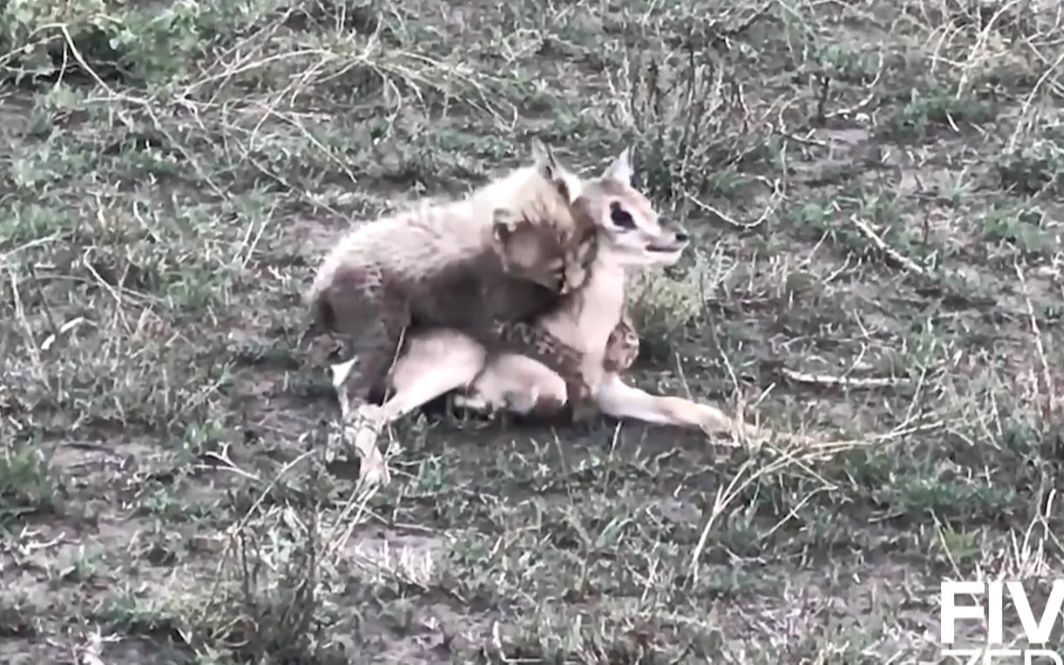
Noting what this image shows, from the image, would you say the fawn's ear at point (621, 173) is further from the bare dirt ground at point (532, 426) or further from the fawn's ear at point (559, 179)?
the bare dirt ground at point (532, 426)

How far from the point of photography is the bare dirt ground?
199 inches

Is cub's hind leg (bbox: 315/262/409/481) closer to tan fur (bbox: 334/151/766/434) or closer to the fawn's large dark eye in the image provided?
tan fur (bbox: 334/151/766/434)

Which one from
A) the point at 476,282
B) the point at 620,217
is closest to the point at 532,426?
the point at 476,282

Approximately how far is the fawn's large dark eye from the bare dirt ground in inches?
18.2

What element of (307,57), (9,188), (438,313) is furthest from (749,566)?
(307,57)

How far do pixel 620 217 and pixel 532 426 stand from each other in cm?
66

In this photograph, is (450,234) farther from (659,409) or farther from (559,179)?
(659,409)

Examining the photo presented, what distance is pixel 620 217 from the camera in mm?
6113

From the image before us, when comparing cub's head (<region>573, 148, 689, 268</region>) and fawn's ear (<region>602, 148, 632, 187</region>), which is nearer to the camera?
cub's head (<region>573, 148, 689, 268</region>)

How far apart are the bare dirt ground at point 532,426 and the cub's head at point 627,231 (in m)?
0.41

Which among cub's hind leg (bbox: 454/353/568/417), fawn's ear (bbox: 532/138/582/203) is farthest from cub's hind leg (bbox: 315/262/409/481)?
fawn's ear (bbox: 532/138/582/203)

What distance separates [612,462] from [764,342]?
1001 millimetres

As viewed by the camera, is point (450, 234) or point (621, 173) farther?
point (621, 173)

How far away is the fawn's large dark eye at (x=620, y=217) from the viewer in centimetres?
610
